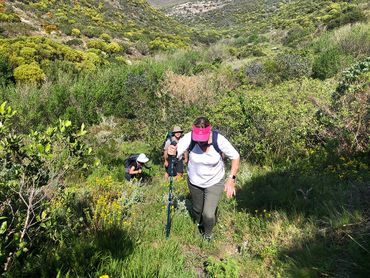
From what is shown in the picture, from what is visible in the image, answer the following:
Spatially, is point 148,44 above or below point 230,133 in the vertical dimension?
below

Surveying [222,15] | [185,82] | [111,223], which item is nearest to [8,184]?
[111,223]

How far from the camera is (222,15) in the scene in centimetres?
8000

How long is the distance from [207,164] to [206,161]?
0.18 feet

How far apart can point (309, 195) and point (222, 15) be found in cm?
8239

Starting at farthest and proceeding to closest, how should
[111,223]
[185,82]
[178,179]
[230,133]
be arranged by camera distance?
[185,82] → [230,133] → [178,179] → [111,223]

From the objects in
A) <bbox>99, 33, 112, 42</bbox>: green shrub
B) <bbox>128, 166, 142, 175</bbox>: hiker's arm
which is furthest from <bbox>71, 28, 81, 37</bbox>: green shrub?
<bbox>128, 166, 142, 175</bbox>: hiker's arm

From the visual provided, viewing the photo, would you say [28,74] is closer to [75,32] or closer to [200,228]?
[200,228]

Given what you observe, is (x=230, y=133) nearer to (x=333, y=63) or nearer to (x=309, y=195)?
(x=309, y=195)

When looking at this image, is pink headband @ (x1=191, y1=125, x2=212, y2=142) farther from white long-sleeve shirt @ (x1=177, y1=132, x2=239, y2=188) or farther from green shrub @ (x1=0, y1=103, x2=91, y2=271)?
green shrub @ (x1=0, y1=103, x2=91, y2=271)

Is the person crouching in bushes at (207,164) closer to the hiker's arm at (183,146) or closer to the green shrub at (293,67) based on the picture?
the hiker's arm at (183,146)

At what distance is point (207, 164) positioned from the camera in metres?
3.90

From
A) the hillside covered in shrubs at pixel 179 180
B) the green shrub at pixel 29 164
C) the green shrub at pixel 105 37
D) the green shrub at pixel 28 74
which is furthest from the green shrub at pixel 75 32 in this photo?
the green shrub at pixel 29 164

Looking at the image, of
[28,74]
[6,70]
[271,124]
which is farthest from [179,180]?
[6,70]

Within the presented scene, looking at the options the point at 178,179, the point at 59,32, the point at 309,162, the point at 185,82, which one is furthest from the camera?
the point at 59,32
